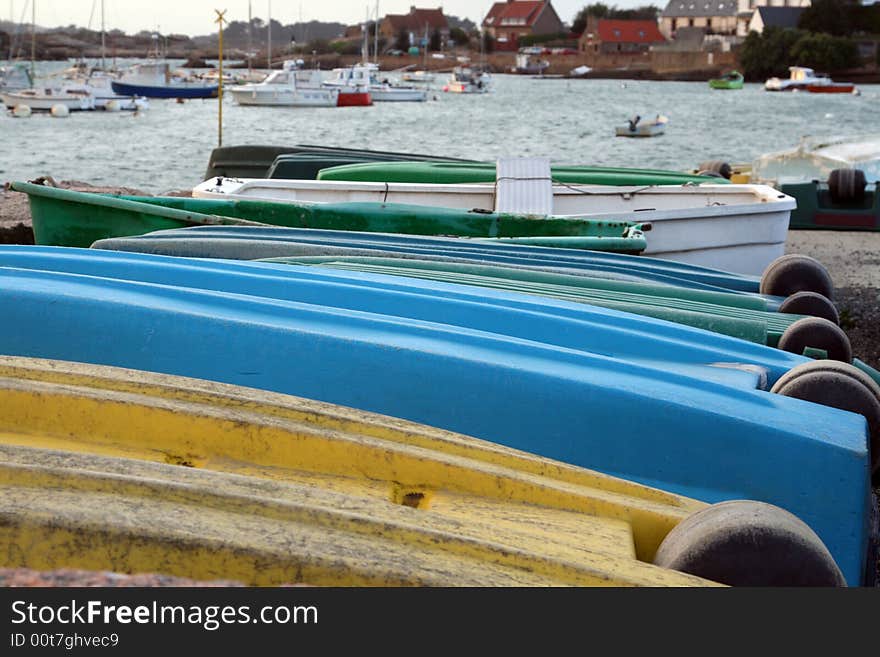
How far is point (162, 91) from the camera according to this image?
6588cm

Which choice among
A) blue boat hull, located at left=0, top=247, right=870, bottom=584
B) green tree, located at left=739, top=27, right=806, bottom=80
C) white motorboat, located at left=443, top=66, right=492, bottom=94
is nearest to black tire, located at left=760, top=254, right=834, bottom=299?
blue boat hull, located at left=0, top=247, right=870, bottom=584

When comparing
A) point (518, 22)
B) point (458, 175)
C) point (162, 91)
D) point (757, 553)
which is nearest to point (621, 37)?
point (518, 22)

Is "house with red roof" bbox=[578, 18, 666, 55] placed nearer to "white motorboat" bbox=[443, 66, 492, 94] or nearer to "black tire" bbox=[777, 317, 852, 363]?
"white motorboat" bbox=[443, 66, 492, 94]

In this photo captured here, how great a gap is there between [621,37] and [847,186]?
384ft

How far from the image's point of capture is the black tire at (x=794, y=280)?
5.74 m

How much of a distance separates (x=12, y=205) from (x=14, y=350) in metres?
11.2

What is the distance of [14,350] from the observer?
2.86 metres

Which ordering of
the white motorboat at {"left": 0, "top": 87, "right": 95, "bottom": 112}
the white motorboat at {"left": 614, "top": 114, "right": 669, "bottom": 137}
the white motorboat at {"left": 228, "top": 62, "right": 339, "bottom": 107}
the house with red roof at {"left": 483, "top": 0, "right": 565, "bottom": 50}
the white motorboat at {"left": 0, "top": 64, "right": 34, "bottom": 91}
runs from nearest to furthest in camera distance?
1. the white motorboat at {"left": 614, "top": 114, "right": 669, "bottom": 137}
2. the white motorboat at {"left": 0, "top": 87, "right": 95, "bottom": 112}
3. the white motorboat at {"left": 0, "top": 64, "right": 34, "bottom": 91}
4. the white motorboat at {"left": 228, "top": 62, "right": 339, "bottom": 107}
5. the house with red roof at {"left": 483, "top": 0, "right": 565, "bottom": 50}

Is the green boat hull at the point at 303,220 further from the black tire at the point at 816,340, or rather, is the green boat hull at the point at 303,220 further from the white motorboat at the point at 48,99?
the white motorboat at the point at 48,99

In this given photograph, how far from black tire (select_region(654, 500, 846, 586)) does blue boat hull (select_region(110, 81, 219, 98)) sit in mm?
65789

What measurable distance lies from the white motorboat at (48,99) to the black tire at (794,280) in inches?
1953

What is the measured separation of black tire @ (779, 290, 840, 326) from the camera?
16.8ft

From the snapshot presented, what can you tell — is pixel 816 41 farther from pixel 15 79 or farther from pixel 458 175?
pixel 458 175
